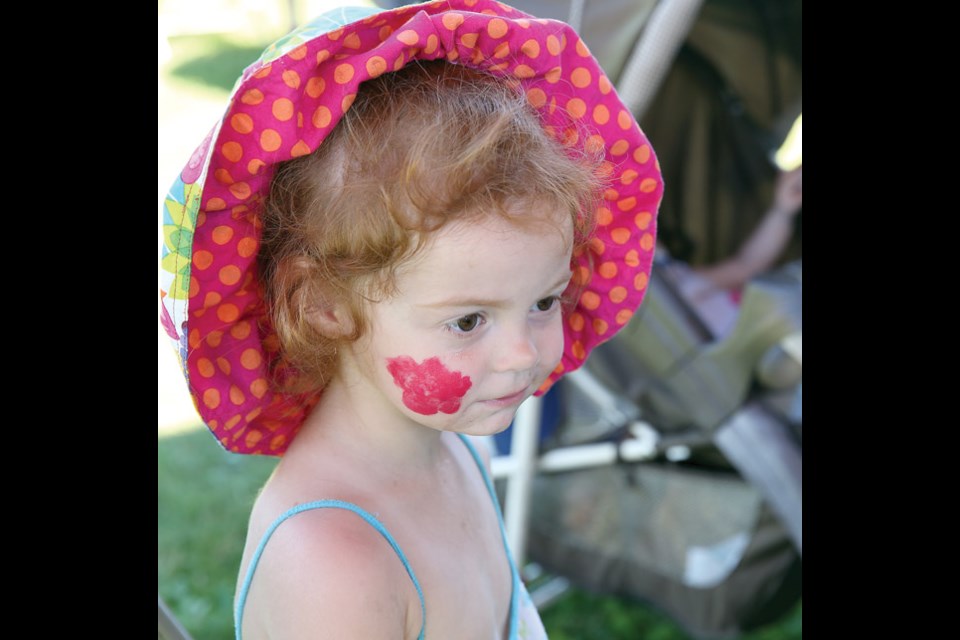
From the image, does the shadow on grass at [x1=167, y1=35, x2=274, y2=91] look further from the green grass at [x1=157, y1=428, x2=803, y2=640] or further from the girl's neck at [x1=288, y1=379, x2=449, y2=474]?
the girl's neck at [x1=288, y1=379, x2=449, y2=474]

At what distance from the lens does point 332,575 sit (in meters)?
0.94

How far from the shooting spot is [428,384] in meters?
0.99

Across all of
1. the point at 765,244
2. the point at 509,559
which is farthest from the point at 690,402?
the point at 509,559

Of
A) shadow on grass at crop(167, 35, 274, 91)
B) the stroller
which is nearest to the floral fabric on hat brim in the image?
the stroller

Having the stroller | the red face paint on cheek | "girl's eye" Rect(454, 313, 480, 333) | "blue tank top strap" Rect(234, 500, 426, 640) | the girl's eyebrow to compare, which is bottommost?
the stroller

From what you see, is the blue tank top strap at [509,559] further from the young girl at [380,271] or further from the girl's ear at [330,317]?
the girl's ear at [330,317]

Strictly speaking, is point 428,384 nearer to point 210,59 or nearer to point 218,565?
point 218,565

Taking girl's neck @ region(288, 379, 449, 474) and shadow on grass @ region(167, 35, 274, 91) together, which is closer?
girl's neck @ region(288, 379, 449, 474)

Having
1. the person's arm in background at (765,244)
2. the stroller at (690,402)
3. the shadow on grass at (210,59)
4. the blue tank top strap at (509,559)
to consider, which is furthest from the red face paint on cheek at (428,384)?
the shadow on grass at (210,59)

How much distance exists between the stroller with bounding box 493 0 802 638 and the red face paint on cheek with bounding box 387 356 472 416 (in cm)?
81

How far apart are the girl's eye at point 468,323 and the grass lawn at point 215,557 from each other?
58.9 inches

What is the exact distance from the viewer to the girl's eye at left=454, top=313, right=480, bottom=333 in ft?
3.20
